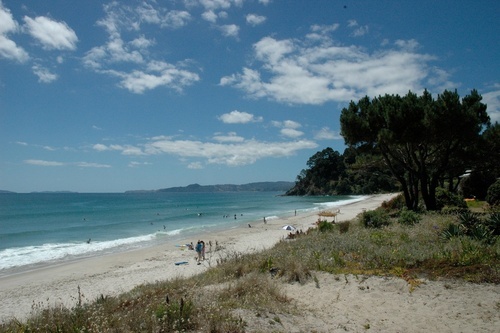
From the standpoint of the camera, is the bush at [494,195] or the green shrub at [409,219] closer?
the green shrub at [409,219]

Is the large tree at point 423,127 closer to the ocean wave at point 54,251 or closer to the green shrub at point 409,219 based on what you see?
the green shrub at point 409,219

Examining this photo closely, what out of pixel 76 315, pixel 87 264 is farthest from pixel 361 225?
pixel 87 264

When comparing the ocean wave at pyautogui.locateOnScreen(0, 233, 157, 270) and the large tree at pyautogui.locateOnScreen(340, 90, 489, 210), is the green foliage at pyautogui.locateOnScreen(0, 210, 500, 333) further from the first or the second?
the ocean wave at pyautogui.locateOnScreen(0, 233, 157, 270)

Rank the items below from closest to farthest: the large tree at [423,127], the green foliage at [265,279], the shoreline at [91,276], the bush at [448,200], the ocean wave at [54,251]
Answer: the green foliage at [265,279], the shoreline at [91,276], the large tree at [423,127], the bush at [448,200], the ocean wave at [54,251]

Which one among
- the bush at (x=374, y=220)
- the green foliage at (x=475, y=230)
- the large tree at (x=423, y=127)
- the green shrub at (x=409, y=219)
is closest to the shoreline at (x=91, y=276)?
the bush at (x=374, y=220)

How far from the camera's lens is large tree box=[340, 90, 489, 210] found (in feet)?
56.1

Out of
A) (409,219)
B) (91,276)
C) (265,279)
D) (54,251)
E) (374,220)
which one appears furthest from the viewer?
(54,251)

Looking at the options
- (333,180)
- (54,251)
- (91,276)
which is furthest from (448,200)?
(333,180)

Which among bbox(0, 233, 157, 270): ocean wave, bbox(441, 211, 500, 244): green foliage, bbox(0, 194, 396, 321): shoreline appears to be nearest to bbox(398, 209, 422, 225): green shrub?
bbox(441, 211, 500, 244): green foliage

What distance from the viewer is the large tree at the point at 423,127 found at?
17094mm

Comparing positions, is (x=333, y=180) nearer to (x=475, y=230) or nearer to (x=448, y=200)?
(x=448, y=200)

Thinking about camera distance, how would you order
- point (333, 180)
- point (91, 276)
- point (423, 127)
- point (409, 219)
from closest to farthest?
point (409, 219) < point (91, 276) < point (423, 127) < point (333, 180)

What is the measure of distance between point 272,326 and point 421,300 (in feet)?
10.7

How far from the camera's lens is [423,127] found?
18359 mm
